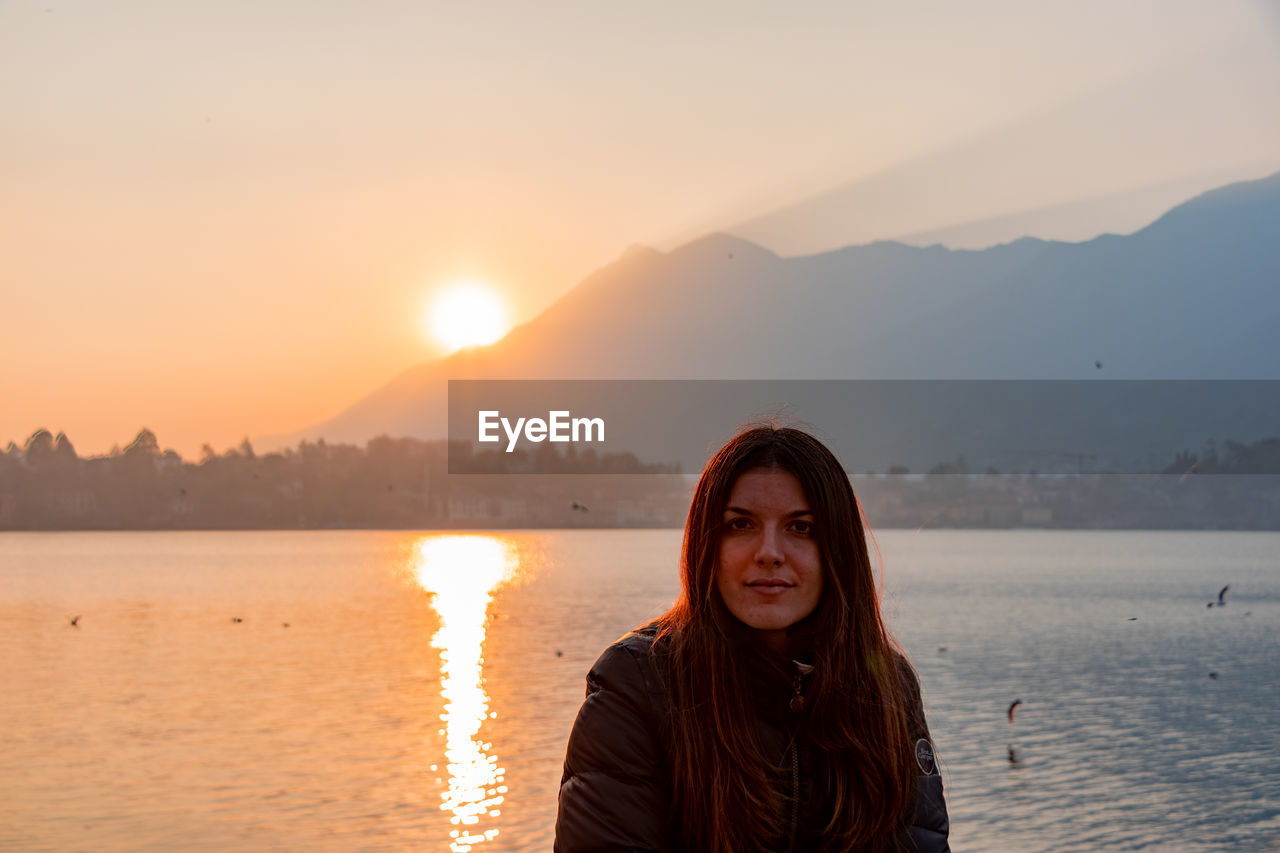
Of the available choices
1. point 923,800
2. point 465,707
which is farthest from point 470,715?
point 923,800

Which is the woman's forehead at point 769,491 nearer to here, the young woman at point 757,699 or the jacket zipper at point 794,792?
the young woman at point 757,699

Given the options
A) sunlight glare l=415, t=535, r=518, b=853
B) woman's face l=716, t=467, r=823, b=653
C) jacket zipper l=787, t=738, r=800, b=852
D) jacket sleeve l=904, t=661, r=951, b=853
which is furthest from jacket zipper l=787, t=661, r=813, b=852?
sunlight glare l=415, t=535, r=518, b=853

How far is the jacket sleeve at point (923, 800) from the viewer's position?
2566mm

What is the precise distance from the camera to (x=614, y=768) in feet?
7.77

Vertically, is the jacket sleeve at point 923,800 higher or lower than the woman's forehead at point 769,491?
lower

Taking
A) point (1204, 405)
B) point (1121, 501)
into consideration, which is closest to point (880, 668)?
point (1204, 405)

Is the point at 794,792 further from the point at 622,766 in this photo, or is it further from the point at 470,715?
the point at 470,715

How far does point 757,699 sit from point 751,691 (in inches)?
1.0

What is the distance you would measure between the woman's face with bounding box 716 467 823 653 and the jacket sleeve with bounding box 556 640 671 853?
0.24 m

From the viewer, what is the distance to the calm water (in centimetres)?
1634

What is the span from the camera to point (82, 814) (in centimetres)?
1662

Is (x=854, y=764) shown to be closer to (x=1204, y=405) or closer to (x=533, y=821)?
(x=533, y=821)

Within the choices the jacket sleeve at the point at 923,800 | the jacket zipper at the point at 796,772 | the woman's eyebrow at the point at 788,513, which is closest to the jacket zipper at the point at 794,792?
the jacket zipper at the point at 796,772

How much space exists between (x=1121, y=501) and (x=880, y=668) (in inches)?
7880
